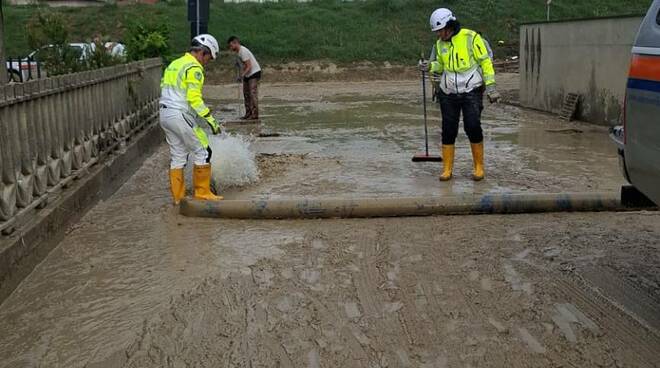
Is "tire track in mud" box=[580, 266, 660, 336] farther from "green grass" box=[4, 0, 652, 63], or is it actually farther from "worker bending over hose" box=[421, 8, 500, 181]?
"green grass" box=[4, 0, 652, 63]

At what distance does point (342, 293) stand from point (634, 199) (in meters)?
1.99

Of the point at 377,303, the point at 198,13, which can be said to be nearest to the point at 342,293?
the point at 377,303

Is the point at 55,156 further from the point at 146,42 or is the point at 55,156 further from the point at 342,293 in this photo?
the point at 146,42

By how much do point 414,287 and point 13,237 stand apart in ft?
9.11

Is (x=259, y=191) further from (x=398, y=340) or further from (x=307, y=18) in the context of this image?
(x=307, y=18)

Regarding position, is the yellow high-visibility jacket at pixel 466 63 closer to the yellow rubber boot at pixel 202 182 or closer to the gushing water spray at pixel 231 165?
the gushing water spray at pixel 231 165

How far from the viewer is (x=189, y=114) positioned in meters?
7.82

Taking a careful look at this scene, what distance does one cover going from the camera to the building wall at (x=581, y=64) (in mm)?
13594

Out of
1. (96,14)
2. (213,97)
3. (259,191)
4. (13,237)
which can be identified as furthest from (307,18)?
(13,237)

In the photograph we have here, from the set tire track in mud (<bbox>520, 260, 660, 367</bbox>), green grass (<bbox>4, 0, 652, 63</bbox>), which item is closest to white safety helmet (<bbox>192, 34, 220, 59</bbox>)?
tire track in mud (<bbox>520, 260, 660, 367</bbox>)

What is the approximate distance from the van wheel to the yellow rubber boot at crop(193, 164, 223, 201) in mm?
4012

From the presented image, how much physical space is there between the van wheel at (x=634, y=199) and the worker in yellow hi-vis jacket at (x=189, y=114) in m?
3.98

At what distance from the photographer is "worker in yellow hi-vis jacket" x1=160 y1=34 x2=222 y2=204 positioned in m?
7.64

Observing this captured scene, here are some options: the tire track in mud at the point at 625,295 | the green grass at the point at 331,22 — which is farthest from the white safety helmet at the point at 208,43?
the green grass at the point at 331,22
